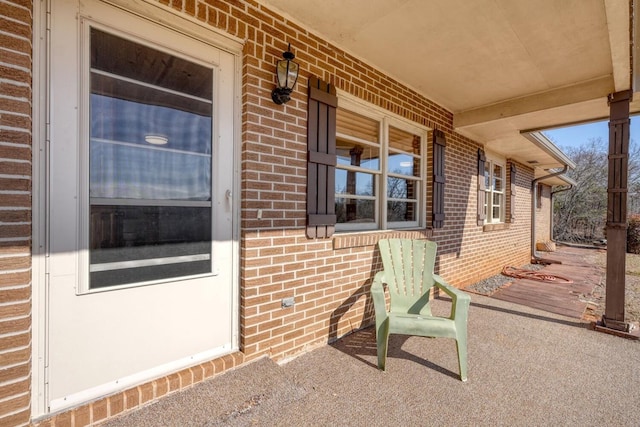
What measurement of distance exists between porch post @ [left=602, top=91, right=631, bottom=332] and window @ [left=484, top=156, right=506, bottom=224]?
99.2 inches

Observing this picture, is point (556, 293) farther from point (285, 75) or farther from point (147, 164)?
point (147, 164)

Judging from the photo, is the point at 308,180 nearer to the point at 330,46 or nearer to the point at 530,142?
the point at 330,46

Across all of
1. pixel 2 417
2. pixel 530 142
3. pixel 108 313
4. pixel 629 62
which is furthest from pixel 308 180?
pixel 530 142

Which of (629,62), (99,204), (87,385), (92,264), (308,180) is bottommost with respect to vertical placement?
(87,385)

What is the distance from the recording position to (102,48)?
1.59m

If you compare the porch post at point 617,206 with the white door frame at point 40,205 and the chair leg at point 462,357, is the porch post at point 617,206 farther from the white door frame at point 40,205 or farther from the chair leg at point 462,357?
the white door frame at point 40,205

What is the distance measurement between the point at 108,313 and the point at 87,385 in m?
0.40

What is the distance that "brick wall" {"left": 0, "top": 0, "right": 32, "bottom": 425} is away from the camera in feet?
4.16

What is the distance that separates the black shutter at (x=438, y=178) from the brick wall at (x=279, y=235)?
1.13 metres

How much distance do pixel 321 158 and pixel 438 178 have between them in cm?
213

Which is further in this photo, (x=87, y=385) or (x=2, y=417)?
(x=87, y=385)

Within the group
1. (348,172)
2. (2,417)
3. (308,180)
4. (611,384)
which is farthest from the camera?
(348,172)

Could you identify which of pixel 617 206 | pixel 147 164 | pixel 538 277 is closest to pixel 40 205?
pixel 147 164

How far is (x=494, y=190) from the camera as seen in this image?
236 inches
